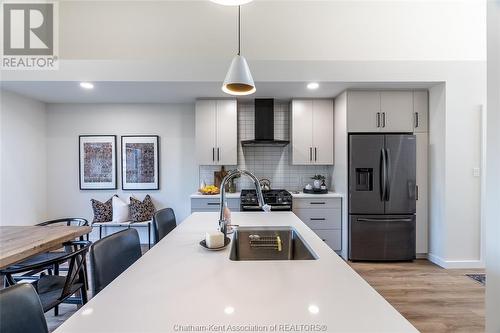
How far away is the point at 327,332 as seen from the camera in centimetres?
65

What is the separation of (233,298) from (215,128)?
321 centimetres

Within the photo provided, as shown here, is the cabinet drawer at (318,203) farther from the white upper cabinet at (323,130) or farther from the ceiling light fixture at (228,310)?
the ceiling light fixture at (228,310)

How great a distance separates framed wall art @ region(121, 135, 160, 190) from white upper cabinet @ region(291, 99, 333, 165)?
2308 mm

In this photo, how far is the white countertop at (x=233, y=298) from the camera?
687mm

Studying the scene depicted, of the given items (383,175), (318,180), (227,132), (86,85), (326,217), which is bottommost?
(326,217)

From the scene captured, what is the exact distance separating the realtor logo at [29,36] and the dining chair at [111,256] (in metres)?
2.82

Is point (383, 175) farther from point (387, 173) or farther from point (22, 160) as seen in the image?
point (22, 160)

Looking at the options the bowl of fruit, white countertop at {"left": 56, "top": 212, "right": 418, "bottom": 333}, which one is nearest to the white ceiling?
the bowl of fruit

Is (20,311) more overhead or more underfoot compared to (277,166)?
more underfoot

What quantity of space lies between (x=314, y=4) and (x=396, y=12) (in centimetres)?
112

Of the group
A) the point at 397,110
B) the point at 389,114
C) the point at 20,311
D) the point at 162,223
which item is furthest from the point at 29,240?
the point at 397,110

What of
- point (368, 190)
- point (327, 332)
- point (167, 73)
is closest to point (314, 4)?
point (167, 73)

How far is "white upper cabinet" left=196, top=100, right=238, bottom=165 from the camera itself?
381 centimetres

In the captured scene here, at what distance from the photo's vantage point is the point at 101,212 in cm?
387
